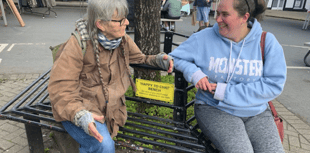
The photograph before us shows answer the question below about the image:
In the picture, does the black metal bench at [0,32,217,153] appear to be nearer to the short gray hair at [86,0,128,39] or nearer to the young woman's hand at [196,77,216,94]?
the young woman's hand at [196,77,216,94]

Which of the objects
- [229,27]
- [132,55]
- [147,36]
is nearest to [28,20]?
[147,36]

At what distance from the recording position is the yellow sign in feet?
7.07

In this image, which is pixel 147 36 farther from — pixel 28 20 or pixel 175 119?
pixel 28 20

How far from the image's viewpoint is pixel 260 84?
1796 mm

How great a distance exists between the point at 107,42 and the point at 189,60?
700 millimetres

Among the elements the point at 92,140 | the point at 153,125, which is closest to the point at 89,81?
the point at 92,140

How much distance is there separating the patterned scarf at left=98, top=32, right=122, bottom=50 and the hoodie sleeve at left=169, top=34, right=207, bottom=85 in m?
0.53

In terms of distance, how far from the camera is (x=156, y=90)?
2.21 meters

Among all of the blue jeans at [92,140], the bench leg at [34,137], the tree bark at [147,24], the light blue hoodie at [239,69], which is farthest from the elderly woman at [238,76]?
the bench leg at [34,137]

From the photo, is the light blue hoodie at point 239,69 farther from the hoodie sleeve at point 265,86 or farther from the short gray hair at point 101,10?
the short gray hair at point 101,10

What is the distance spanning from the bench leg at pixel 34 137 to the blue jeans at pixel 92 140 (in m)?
0.64

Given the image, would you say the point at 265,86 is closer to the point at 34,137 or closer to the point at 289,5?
the point at 34,137

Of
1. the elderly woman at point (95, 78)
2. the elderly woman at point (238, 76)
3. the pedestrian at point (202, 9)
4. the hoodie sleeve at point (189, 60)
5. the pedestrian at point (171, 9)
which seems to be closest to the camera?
the elderly woman at point (95, 78)

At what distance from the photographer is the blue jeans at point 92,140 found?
1739 millimetres
